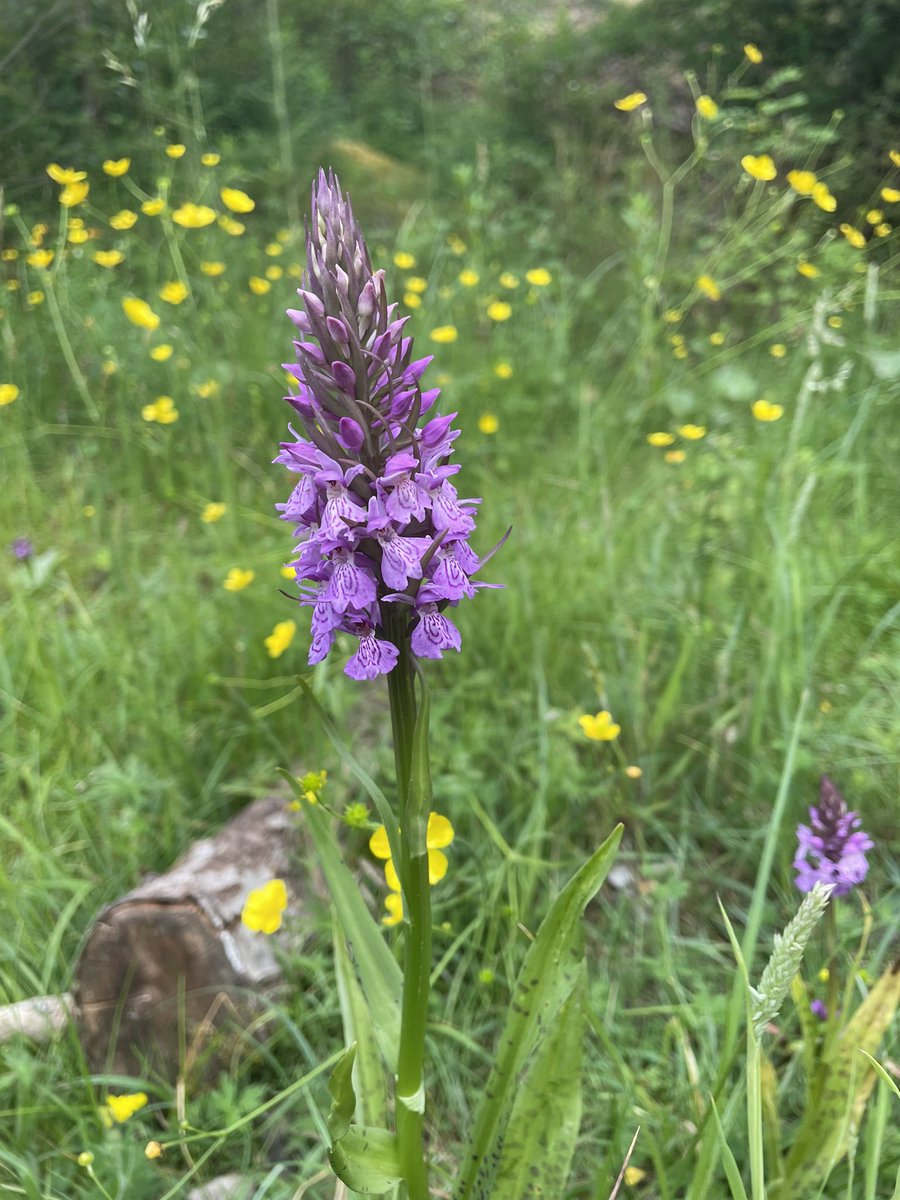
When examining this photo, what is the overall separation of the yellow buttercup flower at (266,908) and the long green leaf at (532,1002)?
63cm

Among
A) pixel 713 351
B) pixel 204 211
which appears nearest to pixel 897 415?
pixel 713 351

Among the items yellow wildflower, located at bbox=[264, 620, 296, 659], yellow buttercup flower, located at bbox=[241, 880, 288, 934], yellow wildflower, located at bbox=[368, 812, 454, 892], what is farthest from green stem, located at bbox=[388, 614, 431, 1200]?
yellow wildflower, located at bbox=[264, 620, 296, 659]

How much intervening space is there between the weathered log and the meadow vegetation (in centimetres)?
7

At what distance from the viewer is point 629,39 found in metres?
8.04

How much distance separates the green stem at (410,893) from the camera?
1.12 m

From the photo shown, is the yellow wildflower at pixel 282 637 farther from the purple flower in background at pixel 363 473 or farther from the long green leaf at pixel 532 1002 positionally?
the long green leaf at pixel 532 1002

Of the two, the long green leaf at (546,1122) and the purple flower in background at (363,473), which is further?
the long green leaf at (546,1122)

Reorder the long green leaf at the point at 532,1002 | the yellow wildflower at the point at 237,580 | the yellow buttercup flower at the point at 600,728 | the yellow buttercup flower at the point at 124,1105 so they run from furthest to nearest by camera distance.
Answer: the yellow wildflower at the point at 237,580
the yellow buttercup flower at the point at 600,728
the yellow buttercup flower at the point at 124,1105
the long green leaf at the point at 532,1002

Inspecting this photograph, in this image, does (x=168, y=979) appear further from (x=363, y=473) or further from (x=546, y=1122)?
(x=363, y=473)

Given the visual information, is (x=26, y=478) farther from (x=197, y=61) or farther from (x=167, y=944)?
(x=197, y=61)

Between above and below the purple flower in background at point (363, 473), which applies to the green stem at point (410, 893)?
below

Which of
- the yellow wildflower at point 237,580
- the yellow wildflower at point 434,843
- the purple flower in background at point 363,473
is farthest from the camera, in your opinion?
the yellow wildflower at point 237,580

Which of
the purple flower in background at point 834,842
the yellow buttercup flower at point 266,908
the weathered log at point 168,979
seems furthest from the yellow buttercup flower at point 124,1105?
the purple flower in background at point 834,842

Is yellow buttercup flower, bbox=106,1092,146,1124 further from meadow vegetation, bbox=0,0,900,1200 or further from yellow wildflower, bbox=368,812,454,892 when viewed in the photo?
yellow wildflower, bbox=368,812,454,892
